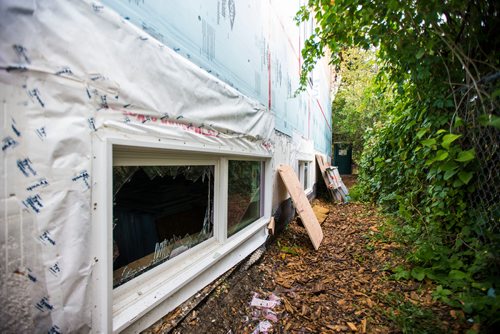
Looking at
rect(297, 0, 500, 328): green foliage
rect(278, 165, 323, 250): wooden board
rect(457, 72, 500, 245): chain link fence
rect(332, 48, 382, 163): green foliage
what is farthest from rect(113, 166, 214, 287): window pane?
rect(332, 48, 382, 163): green foliage

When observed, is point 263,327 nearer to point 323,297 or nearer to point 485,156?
point 323,297

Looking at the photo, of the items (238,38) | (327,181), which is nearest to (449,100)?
(238,38)

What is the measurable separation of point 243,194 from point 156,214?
132cm

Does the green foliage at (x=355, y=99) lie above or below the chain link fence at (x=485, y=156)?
above

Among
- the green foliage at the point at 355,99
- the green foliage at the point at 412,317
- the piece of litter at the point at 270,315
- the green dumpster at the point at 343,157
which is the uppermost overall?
the green foliage at the point at 355,99

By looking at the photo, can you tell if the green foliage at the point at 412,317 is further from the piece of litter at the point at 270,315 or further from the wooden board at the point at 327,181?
the wooden board at the point at 327,181

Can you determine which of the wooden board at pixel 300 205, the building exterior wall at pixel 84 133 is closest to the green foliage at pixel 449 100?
the wooden board at pixel 300 205

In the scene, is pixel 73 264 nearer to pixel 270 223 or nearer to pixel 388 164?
pixel 270 223

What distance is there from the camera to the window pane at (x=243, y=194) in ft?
8.61

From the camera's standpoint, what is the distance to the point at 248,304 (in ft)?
7.42

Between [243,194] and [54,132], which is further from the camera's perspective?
[243,194]

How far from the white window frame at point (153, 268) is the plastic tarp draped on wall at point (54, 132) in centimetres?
5

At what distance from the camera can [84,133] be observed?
100 cm

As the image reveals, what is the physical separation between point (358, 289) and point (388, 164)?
11.8 feet
